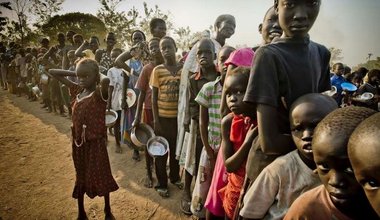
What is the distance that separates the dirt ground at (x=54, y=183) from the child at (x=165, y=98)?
1.33 feet

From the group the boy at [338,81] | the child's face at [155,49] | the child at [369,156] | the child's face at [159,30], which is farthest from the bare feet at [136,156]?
the boy at [338,81]

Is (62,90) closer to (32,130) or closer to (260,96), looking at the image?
(32,130)

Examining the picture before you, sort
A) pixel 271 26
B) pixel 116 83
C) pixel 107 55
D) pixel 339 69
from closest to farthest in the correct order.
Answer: pixel 271 26 < pixel 116 83 < pixel 107 55 < pixel 339 69

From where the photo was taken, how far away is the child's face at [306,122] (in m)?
1.12

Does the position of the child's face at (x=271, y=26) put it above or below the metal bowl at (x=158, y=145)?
above

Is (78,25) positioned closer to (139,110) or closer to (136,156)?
(136,156)

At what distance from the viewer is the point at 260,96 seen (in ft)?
4.04

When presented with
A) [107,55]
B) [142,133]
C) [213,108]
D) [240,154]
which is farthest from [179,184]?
[107,55]

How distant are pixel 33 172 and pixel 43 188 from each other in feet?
2.42

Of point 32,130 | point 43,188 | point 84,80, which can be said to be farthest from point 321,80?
point 32,130

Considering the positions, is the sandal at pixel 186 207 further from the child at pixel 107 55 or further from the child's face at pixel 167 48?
the child at pixel 107 55

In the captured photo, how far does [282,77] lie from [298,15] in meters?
0.30

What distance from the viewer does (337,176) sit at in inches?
35.2

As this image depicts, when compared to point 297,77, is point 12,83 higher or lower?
lower
